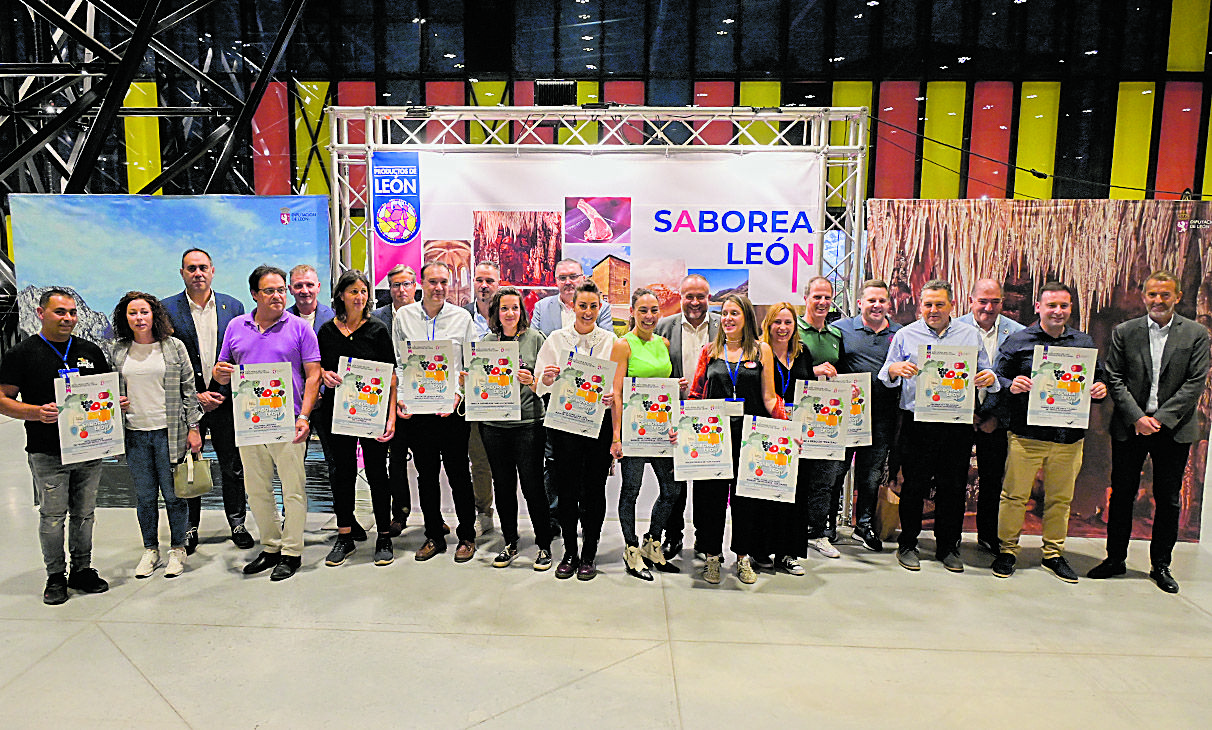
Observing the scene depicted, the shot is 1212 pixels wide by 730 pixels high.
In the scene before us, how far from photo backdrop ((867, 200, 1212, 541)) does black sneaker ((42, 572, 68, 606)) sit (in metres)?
5.17

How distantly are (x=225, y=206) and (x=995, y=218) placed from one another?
5.21 m

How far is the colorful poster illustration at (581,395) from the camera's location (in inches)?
158

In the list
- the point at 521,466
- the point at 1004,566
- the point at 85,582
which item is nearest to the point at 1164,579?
the point at 1004,566

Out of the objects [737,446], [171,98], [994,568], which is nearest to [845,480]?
[994,568]

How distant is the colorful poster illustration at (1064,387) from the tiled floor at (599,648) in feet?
3.27

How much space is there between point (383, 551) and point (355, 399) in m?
1.01

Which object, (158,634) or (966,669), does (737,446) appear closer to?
(966,669)

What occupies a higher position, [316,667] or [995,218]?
[995,218]

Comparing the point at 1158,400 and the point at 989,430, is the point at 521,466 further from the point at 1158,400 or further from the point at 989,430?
the point at 1158,400

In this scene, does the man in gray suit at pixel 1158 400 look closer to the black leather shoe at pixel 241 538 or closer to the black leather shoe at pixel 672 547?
the black leather shoe at pixel 672 547

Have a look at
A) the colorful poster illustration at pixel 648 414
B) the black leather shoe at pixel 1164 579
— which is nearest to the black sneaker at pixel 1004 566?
the black leather shoe at pixel 1164 579

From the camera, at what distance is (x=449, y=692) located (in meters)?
3.12

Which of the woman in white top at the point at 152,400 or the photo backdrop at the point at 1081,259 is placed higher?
the photo backdrop at the point at 1081,259

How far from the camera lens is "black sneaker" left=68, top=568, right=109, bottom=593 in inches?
161
